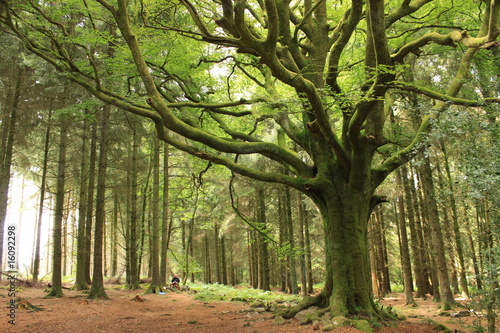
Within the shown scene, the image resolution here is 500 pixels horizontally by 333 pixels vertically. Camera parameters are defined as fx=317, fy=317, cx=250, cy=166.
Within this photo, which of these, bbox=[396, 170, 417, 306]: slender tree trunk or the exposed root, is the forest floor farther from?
bbox=[396, 170, 417, 306]: slender tree trunk

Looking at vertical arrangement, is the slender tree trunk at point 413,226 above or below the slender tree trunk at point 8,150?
below

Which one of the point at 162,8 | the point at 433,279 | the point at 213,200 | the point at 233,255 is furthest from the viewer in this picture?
the point at 233,255

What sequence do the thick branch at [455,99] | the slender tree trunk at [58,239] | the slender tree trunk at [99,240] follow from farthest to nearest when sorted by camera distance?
the slender tree trunk at [58,239] < the slender tree trunk at [99,240] < the thick branch at [455,99]

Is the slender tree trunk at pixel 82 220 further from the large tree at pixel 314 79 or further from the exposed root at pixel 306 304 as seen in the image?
the exposed root at pixel 306 304

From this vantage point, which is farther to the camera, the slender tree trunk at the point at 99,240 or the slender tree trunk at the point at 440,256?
the slender tree trunk at the point at 440,256

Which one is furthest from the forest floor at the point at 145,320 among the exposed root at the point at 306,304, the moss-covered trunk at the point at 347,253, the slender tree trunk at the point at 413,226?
the slender tree trunk at the point at 413,226

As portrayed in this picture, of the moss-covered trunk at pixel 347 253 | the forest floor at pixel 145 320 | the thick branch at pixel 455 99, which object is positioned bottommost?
the forest floor at pixel 145 320

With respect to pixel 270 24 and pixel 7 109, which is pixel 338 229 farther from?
pixel 7 109

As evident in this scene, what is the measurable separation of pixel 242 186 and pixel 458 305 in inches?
444

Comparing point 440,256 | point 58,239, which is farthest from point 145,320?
point 440,256

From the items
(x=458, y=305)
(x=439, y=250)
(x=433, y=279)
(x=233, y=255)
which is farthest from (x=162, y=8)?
(x=233, y=255)

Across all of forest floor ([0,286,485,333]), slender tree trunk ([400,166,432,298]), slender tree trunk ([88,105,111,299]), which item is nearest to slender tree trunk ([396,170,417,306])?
slender tree trunk ([400,166,432,298])

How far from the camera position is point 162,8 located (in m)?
7.06

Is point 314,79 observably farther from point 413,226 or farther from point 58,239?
point 58,239
